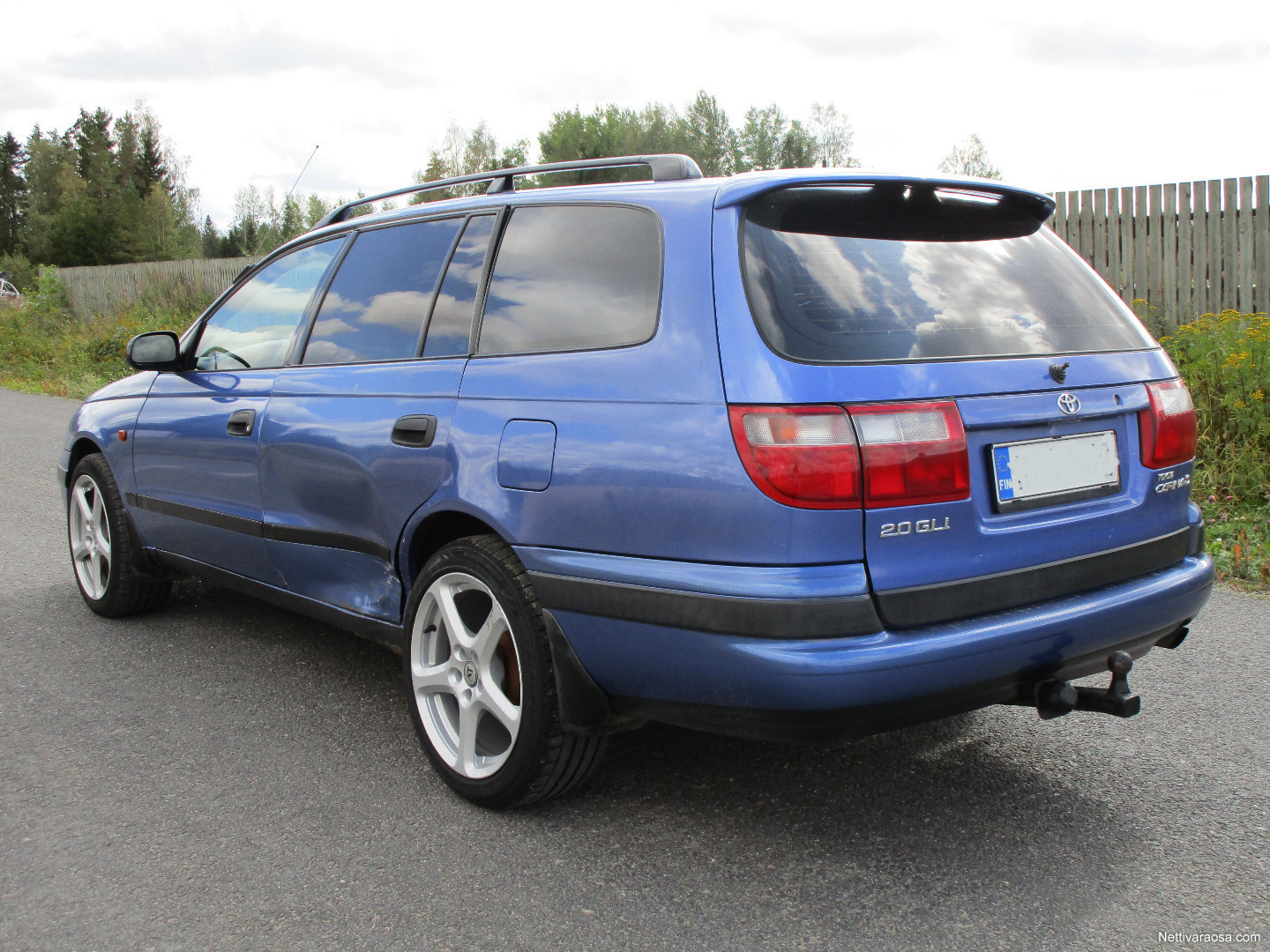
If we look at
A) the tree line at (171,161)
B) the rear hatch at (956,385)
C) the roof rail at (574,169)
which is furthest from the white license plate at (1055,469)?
the tree line at (171,161)

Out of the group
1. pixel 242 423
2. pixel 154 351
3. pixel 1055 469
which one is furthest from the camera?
pixel 154 351

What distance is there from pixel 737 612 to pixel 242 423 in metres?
2.35

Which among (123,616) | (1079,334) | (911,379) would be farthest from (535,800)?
(123,616)

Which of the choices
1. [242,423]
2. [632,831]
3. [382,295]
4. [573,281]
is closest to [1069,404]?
[573,281]

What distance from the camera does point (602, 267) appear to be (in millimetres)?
2811

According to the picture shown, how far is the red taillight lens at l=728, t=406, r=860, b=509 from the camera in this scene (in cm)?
226

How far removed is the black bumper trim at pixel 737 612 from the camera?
7.41 ft

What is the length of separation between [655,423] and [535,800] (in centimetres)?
112

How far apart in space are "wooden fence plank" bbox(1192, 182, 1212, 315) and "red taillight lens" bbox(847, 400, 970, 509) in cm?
751

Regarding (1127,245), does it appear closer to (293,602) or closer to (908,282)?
(908,282)

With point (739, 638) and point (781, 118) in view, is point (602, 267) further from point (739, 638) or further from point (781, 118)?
point (781, 118)

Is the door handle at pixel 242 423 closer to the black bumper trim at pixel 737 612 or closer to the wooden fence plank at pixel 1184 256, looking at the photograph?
the black bumper trim at pixel 737 612

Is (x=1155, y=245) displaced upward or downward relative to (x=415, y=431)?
upward

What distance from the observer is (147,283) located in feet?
78.5
